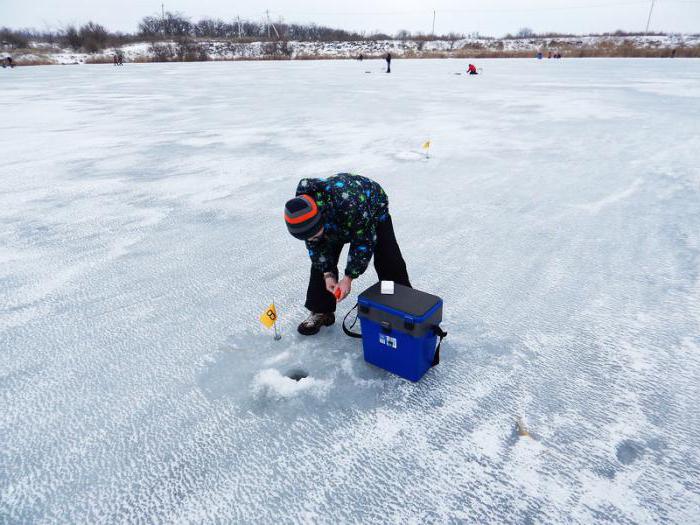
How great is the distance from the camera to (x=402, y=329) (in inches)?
78.0

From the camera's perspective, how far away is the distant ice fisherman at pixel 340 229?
1.90 meters

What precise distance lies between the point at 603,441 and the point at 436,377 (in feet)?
2.64

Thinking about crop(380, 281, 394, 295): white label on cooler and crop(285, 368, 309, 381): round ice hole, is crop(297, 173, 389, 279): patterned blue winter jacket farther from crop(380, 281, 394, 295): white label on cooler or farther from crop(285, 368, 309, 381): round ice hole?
crop(285, 368, 309, 381): round ice hole

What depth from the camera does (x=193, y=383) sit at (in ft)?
7.27

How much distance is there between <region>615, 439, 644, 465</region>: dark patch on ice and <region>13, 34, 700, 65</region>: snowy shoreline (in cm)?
3877

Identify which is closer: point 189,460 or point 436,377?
point 189,460

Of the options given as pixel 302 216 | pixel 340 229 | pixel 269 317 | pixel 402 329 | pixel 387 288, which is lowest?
pixel 269 317

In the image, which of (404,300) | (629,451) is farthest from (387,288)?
(629,451)

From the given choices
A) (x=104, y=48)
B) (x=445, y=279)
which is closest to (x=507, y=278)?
(x=445, y=279)

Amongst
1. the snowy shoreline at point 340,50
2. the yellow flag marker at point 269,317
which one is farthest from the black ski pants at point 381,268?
the snowy shoreline at point 340,50

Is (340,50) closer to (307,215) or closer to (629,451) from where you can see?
(307,215)

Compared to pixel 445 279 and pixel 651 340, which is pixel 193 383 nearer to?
pixel 445 279

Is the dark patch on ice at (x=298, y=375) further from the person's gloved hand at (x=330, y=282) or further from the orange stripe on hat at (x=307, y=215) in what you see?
the orange stripe on hat at (x=307, y=215)

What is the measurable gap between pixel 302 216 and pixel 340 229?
1.09 feet
